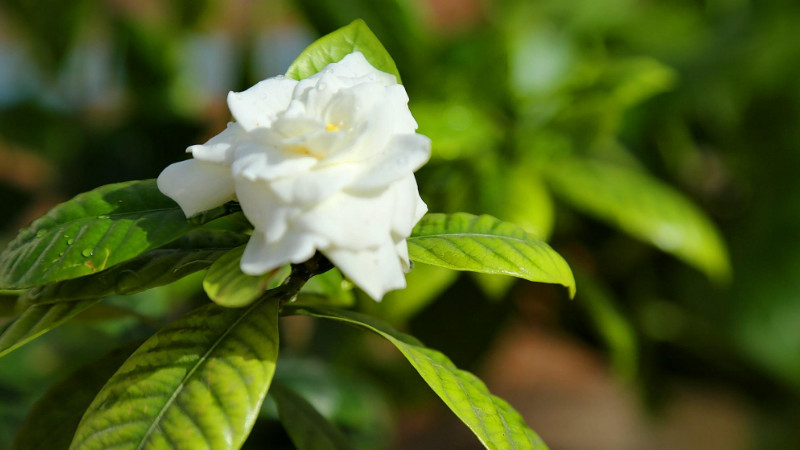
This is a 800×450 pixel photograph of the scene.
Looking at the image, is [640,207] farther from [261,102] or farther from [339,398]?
[261,102]

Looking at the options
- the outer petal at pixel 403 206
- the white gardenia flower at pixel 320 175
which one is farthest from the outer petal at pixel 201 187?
the outer petal at pixel 403 206

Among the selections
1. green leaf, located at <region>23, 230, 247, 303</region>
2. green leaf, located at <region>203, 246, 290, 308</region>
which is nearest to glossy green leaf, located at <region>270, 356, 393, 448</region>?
green leaf, located at <region>23, 230, 247, 303</region>

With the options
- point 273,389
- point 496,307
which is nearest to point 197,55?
point 496,307

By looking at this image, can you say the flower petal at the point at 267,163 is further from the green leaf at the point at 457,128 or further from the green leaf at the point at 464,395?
the green leaf at the point at 457,128

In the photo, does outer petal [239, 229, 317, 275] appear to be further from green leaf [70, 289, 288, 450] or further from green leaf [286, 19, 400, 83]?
green leaf [286, 19, 400, 83]

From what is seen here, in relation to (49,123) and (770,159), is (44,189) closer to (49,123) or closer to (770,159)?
(49,123)

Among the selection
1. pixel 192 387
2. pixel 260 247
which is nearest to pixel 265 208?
pixel 260 247

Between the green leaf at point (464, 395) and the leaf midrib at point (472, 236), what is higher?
the leaf midrib at point (472, 236)
